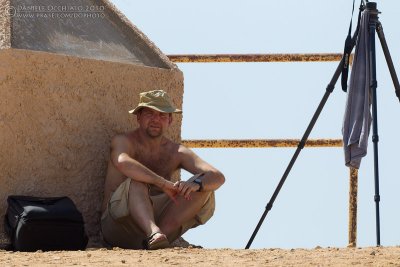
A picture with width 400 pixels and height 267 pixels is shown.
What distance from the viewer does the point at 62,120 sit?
6.86 metres

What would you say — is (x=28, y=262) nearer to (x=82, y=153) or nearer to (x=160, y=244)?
(x=160, y=244)

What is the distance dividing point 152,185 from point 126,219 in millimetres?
423

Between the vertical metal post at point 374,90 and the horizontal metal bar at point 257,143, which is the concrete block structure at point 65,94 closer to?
the horizontal metal bar at point 257,143

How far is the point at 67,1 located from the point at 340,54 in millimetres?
2008

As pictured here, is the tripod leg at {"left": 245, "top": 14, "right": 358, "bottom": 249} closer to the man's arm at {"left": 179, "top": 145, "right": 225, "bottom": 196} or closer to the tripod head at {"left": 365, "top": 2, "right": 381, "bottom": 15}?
the tripod head at {"left": 365, "top": 2, "right": 381, "bottom": 15}

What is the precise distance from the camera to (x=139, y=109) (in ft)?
22.2

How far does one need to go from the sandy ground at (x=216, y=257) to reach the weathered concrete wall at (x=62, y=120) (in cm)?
89

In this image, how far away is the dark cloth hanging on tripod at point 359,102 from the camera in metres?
6.84

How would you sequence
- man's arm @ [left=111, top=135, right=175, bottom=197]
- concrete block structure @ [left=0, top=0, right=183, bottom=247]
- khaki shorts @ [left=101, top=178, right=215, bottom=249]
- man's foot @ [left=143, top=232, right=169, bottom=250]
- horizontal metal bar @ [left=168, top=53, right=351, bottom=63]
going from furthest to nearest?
horizontal metal bar @ [left=168, top=53, right=351, bottom=63]
concrete block structure @ [left=0, top=0, right=183, bottom=247]
khaki shorts @ [left=101, top=178, right=215, bottom=249]
man's arm @ [left=111, top=135, right=175, bottom=197]
man's foot @ [left=143, top=232, right=169, bottom=250]

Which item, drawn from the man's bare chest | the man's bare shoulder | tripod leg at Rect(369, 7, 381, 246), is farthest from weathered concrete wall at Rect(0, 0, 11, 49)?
tripod leg at Rect(369, 7, 381, 246)

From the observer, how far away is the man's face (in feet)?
22.1

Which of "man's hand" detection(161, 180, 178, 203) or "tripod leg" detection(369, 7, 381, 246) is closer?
"man's hand" detection(161, 180, 178, 203)

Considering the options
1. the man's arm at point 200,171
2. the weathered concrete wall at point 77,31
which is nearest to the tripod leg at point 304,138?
the man's arm at point 200,171

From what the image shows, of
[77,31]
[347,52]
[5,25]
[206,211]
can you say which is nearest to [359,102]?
[347,52]
